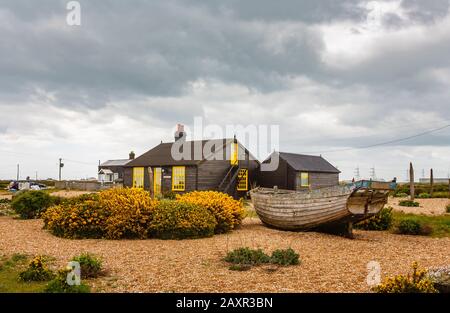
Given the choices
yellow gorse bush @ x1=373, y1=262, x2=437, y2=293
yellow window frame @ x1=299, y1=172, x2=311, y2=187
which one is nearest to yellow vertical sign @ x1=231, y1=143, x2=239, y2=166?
yellow window frame @ x1=299, y1=172, x2=311, y2=187

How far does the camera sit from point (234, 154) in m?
33.5

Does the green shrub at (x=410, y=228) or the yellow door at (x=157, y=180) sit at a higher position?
the yellow door at (x=157, y=180)

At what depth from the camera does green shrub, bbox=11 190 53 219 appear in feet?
57.2

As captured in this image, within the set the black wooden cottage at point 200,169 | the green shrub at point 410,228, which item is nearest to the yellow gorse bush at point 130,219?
the green shrub at point 410,228

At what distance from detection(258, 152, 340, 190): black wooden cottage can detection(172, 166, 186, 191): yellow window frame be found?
841 centimetres

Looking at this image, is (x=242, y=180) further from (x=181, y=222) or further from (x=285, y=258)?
(x=285, y=258)

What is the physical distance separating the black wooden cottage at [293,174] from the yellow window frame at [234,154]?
12.4 ft

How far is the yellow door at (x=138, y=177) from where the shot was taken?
112 ft

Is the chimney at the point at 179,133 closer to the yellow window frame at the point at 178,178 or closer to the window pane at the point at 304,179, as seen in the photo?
the yellow window frame at the point at 178,178

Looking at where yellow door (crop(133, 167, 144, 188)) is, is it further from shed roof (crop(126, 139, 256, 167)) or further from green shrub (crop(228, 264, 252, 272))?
green shrub (crop(228, 264, 252, 272))

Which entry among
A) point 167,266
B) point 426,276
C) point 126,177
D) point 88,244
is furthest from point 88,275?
point 126,177

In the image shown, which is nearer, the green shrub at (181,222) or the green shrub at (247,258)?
the green shrub at (247,258)
